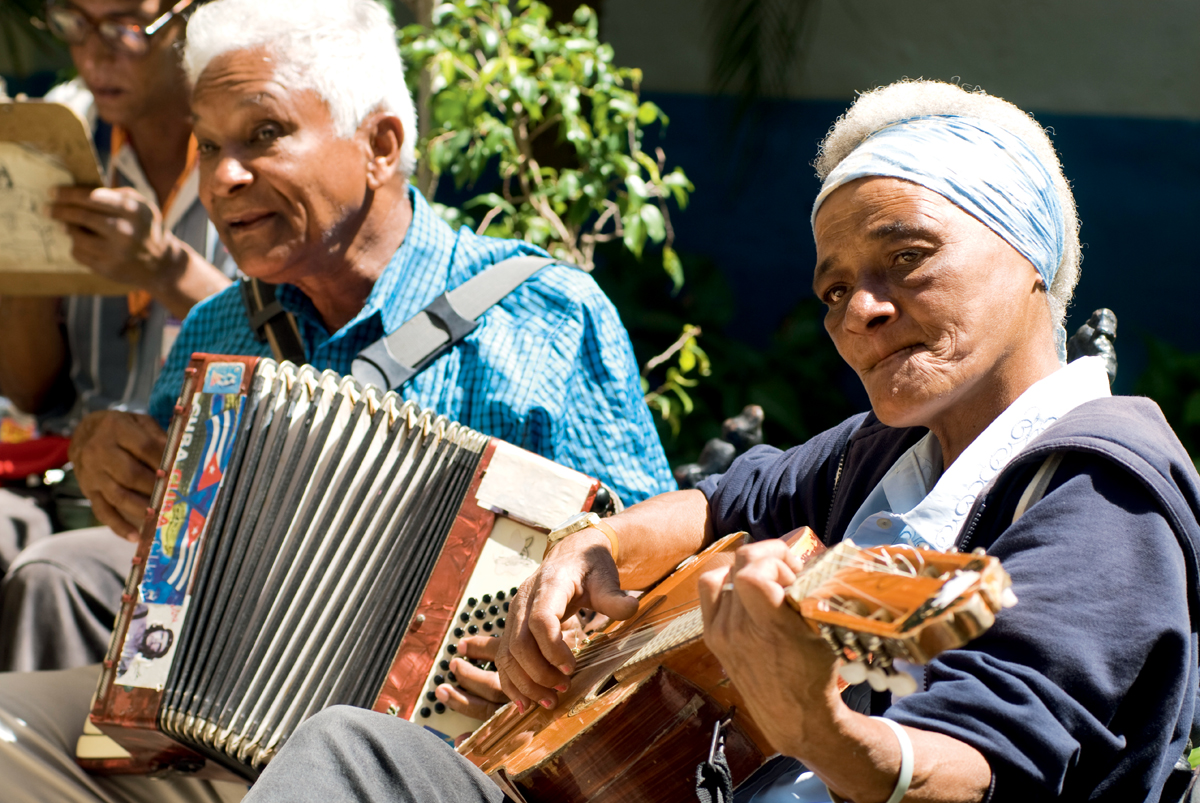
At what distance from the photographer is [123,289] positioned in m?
3.05

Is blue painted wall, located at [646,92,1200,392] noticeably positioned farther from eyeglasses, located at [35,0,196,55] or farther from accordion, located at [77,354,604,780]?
accordion, located at [77,354,604,780]

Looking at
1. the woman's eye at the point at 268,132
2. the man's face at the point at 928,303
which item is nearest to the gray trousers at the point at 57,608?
the woman's eye at the point at 268,132

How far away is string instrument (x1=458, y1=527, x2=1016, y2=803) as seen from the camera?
101cm

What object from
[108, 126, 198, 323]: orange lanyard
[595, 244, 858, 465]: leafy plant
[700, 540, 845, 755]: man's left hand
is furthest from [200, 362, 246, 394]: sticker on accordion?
[595, 244, 858, 465]: leafy plant

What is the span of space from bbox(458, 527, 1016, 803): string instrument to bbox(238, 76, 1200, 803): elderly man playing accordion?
60 millimetres

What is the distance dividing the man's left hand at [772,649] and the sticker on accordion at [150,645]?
4.31 ft

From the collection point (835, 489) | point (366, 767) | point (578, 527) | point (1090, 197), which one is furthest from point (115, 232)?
point (1090, 197)

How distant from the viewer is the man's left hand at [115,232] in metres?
2.92

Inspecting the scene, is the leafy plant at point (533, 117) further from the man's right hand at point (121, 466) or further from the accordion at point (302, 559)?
the accordion at point (302, 559)

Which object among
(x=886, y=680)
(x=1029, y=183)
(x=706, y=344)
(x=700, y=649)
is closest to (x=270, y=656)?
(x=700, y=649)

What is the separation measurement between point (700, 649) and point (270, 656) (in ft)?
3.30

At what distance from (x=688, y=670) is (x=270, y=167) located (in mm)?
1661

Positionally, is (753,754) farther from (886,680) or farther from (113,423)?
(113,423)

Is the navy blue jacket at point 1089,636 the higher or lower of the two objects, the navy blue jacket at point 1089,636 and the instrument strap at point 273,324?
the higher
